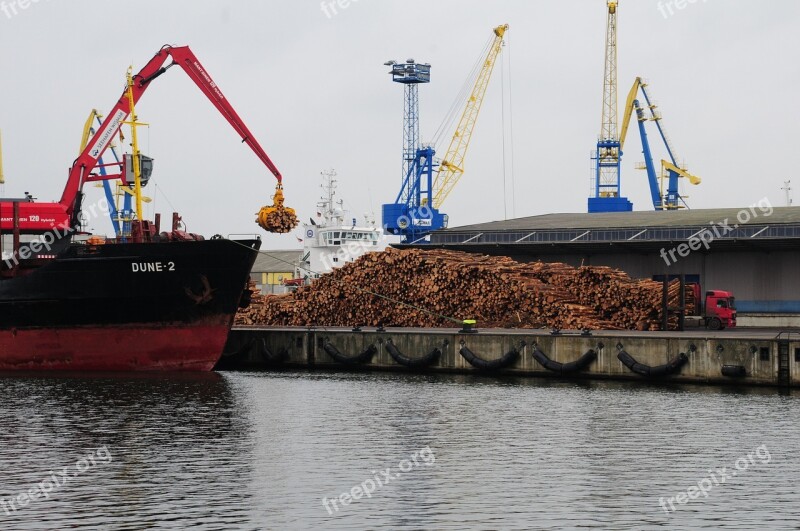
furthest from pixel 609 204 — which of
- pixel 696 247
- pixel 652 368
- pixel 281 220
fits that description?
pixel 652 368

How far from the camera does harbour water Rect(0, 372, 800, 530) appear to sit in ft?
59.8

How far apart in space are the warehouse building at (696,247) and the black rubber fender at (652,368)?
8.68 m

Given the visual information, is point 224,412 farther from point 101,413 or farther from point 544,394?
point 544,394

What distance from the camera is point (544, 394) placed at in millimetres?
33094

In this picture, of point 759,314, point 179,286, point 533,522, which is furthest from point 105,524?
point 759,314

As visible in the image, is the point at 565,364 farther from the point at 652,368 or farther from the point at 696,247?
the point at 696,247

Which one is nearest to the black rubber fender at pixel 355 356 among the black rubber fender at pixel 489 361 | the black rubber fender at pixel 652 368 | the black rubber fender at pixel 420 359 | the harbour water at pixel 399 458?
the black rubber fender at pixel 420 359

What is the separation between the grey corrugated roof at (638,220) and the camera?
5053cm

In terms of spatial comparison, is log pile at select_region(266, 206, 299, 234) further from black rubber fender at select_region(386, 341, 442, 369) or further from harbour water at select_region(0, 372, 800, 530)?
harbour water at select_region(0, 372, 800, 530)

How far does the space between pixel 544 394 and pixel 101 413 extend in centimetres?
1220

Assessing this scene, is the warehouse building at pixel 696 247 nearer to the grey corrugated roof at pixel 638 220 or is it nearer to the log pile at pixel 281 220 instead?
the grey corrugated roof at pixel 638 220

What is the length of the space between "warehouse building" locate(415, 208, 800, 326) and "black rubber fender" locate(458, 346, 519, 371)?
8.68 m

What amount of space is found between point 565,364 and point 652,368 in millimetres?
2914

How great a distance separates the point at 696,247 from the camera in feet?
158
